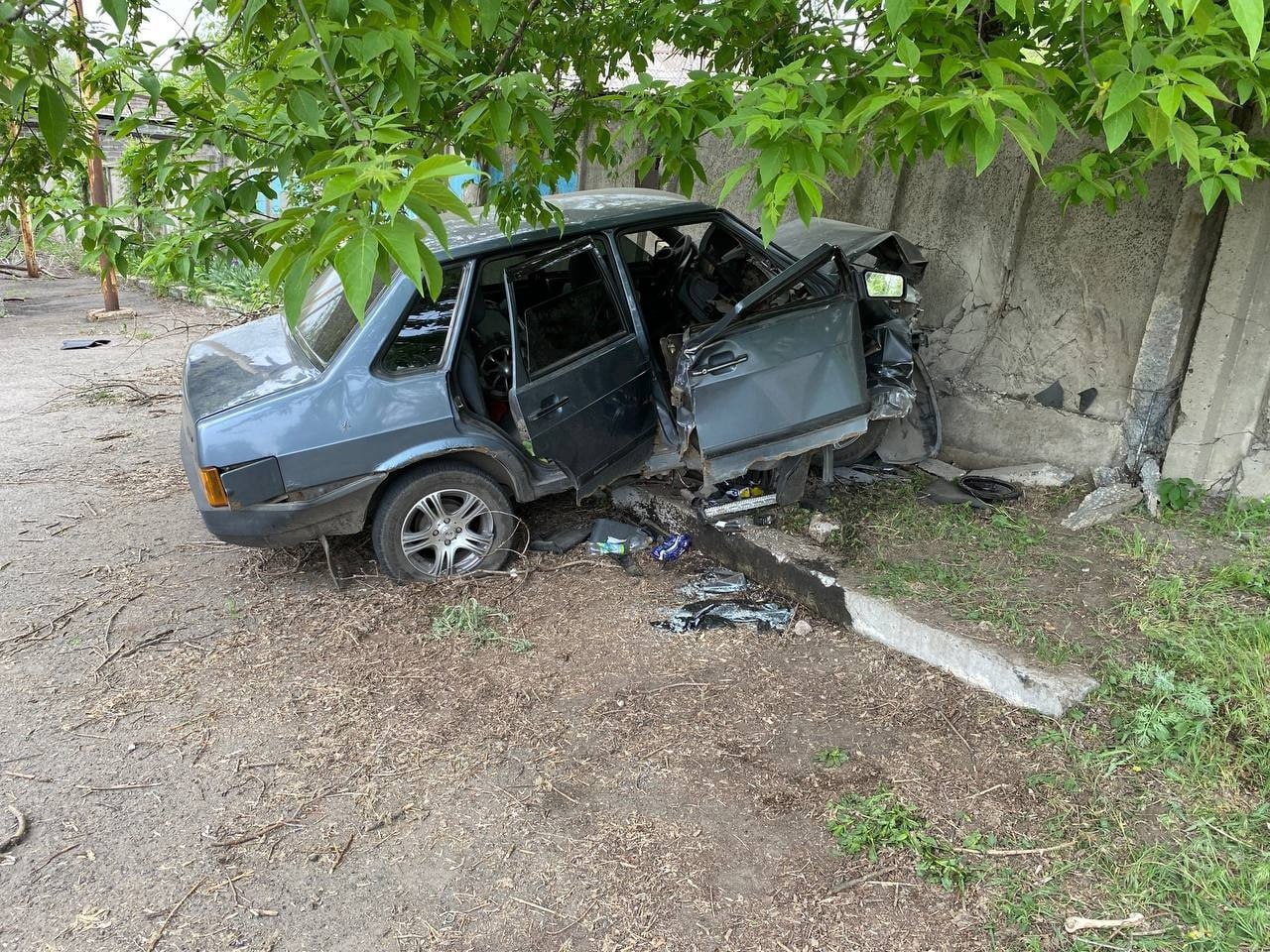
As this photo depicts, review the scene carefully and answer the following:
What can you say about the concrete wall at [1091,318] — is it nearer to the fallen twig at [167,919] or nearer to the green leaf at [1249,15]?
the green leaf at [1249,15]

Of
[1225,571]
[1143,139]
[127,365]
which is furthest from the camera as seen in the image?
[127,365]

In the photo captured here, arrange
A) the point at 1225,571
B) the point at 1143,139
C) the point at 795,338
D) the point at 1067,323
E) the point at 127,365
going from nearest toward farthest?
the point at 1225,571, the point at 1143,139, the point at 795,338, the point at 1067,323, the point at 127,365

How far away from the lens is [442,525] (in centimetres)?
445

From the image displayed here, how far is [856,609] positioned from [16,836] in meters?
3.26

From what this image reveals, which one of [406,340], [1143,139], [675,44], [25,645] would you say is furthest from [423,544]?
[1143,139]

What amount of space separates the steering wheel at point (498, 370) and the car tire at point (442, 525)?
522mm

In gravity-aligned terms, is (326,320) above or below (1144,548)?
above

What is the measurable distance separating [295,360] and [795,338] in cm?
252

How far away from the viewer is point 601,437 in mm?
4570

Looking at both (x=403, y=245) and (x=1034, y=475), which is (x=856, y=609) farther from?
(x=403, y=245)

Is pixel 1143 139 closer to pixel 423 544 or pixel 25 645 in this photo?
pixel 423 544

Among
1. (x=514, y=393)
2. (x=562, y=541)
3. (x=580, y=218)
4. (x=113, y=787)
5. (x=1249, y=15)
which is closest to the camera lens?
(x=1249, y=15)

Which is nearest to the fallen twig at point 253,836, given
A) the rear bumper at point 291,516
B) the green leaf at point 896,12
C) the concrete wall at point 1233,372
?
the rear bumper at point 291,516

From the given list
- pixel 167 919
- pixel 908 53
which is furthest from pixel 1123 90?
pixel 167 919
